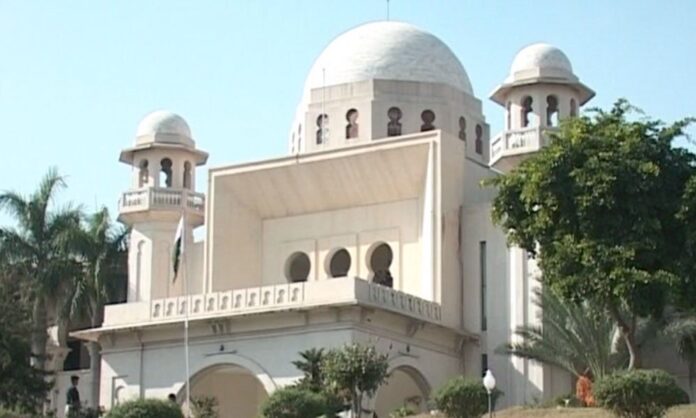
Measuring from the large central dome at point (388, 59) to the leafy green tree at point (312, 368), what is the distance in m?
11.9

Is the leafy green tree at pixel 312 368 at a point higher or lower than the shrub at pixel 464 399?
higher

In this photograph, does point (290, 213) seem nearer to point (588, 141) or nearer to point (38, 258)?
point (38, 258)

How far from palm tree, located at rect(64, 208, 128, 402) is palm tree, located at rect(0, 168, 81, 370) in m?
0.37

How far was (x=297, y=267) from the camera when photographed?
4416 cm

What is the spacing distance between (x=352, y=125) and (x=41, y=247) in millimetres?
9345

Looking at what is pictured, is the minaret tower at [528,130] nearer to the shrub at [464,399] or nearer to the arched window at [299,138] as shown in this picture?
the arched window at [299,138]

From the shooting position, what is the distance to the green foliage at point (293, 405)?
29.6 metres

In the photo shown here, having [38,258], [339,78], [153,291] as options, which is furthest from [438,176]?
[38,258]

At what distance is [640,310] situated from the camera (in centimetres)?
2942

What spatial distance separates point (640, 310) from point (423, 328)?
34.0 ft

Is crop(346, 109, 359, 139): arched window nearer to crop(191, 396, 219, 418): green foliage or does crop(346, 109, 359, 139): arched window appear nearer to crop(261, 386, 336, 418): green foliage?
crop(191, 396, 219, 418): green foliage

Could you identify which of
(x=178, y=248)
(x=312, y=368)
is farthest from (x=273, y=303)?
(x=178, y=248)

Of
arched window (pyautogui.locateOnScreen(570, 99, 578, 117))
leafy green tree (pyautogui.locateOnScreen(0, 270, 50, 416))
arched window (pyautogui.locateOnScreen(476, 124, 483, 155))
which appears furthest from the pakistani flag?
arched window (pyautogui.locateOnScreen(570, 99, 578, 117))

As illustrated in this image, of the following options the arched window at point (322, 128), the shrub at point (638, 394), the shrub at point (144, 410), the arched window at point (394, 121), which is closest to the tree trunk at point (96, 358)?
the arched window at point (322, 128)
